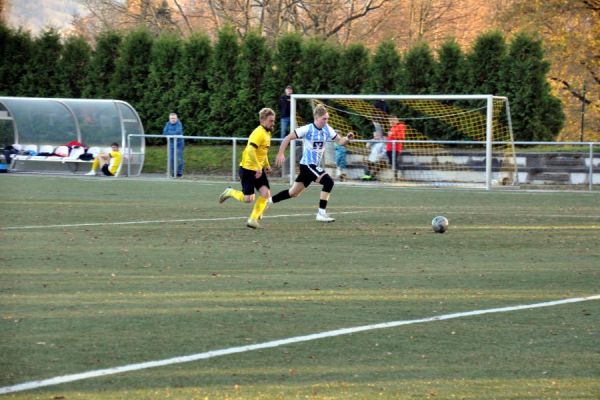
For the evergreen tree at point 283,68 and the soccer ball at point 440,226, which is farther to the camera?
the evergreen tree at point 283,68

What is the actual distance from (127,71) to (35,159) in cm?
638

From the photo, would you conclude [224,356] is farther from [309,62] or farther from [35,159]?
[309,62]

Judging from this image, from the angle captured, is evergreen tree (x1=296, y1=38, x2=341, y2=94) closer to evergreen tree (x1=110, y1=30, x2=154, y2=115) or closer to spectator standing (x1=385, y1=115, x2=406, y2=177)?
spectator standing (x1=385, y1=115, x2=406, y2=177)

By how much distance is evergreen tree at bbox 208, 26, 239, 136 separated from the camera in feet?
121

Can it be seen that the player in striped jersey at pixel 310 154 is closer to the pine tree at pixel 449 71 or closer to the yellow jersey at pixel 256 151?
the yellow jersey at pixel 256 151

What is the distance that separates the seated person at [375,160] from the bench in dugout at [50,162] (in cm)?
695

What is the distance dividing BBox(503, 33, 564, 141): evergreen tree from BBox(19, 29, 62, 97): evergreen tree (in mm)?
14649

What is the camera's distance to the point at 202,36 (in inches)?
1501

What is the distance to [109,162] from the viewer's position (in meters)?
32.7

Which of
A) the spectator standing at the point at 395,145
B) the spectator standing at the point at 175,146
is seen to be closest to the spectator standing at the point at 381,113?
the spectator standing at the point at 395,145

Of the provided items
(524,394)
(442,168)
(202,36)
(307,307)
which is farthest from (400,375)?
(202,36)

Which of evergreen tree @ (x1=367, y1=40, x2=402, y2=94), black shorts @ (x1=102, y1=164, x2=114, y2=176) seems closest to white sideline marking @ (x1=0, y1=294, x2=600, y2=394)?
black shorts @ (x1=102, y1=164, x2=114, y2=176)

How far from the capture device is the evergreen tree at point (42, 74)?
130ft

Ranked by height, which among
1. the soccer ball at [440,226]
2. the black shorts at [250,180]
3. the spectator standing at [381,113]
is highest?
the spectator standing at [381,113]
